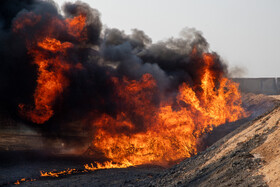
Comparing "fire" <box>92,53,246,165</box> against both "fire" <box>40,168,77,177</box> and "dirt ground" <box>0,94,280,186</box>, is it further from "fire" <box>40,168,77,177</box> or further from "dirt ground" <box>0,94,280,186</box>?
"fire" <box>40,168,77,177</box>

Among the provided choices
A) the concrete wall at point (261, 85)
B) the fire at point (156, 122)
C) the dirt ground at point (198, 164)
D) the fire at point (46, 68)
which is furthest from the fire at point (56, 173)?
the concrete wall at point (261, 85)

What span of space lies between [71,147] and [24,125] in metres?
3.22

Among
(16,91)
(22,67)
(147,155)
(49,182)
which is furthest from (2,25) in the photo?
(147,155)

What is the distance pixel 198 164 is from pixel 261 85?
2091 centimetres

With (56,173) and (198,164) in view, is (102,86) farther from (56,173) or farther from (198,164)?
(198,164)

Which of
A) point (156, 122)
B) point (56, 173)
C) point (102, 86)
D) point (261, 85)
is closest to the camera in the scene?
point (56, 173)

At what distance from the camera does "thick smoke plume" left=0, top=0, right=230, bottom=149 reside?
17641 millimetres

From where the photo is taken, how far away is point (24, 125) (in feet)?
61.9

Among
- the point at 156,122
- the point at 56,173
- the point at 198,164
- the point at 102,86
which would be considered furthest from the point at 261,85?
the point at 56,173

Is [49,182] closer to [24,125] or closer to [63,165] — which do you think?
[63,165]

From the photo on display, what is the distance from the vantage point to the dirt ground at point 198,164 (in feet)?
23.2

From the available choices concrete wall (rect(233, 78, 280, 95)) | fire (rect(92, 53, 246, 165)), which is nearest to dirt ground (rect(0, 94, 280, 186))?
fire (rect(92, 53, 246, 165))

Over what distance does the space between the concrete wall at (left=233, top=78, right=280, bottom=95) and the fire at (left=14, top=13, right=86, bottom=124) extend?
666 inches

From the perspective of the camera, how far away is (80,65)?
60.3 ft
